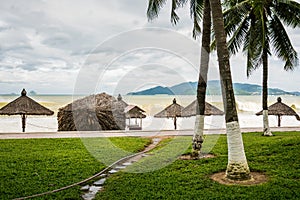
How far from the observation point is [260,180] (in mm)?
5414

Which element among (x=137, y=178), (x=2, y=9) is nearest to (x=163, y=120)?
(x=2, y=9)

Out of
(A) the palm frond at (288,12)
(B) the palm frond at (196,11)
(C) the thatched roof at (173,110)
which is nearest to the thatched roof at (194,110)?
(C) the thatched roof at (173,110)

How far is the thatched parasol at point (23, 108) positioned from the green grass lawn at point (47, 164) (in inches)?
145

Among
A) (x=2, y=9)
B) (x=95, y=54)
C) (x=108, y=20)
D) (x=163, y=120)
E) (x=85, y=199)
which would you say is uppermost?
(x=2, y=9)

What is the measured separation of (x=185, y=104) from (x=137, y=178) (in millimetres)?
10281

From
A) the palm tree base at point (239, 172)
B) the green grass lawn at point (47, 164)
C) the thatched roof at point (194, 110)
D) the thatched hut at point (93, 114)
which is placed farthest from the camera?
the thatched hut at point (93, 114)

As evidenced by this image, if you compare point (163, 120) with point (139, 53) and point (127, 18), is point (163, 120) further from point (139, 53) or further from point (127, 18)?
point (139, 53)

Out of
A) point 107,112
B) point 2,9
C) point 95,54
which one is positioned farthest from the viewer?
point 107,112

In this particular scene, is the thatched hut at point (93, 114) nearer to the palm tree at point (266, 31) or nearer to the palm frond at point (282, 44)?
the palm tree at point (266, 31)

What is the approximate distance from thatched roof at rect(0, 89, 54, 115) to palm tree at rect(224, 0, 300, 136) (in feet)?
29.4

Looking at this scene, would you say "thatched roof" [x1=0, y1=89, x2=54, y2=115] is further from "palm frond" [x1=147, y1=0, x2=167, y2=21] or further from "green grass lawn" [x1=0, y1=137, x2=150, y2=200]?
"palm frond" [x1=147, y1=0, x2=167, y2=21]

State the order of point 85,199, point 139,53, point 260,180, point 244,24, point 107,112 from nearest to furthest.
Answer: point 85,199, point 260,180, point 139,53, point 244,24, point 107,112

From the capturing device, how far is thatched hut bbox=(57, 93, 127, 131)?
15.8 metres

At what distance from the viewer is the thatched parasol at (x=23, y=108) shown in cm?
1421
